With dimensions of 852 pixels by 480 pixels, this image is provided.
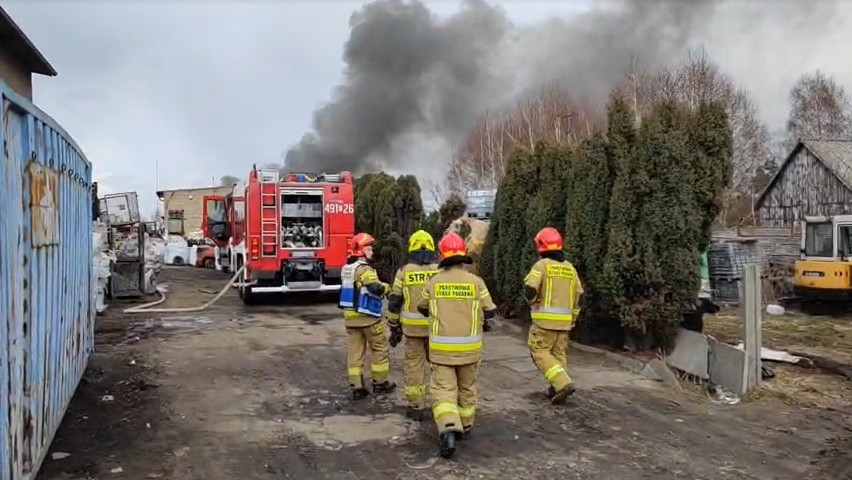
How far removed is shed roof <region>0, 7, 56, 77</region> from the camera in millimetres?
16281

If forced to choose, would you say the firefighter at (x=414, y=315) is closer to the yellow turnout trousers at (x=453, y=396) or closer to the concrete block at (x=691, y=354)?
the yellow turnout trousers at (x=453, y=396)

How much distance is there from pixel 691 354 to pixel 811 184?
27.5m

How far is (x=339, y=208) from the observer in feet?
46.9

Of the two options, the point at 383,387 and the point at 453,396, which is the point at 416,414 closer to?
the point at 453,396

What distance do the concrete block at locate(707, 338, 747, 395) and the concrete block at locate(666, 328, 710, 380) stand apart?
84 millimetres

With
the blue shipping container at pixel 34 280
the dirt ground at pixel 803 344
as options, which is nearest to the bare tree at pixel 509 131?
the dirt ground at pixel 803 344

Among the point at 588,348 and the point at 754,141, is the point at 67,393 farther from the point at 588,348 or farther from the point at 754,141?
the point at 754,141

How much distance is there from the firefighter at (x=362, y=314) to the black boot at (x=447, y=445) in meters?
1.72

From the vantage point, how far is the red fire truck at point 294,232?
45.9 ft

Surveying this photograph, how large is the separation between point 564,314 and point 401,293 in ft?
5.03

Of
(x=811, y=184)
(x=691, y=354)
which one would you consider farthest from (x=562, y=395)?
(x=811, y=184)

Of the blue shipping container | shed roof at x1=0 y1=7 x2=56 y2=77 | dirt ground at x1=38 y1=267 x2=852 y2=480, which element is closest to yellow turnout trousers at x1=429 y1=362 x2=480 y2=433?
dirt ground at x1=38 y1=267 x2=852 y2=480

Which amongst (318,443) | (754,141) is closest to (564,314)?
(318,443)

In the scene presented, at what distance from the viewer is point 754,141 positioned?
110 feet
